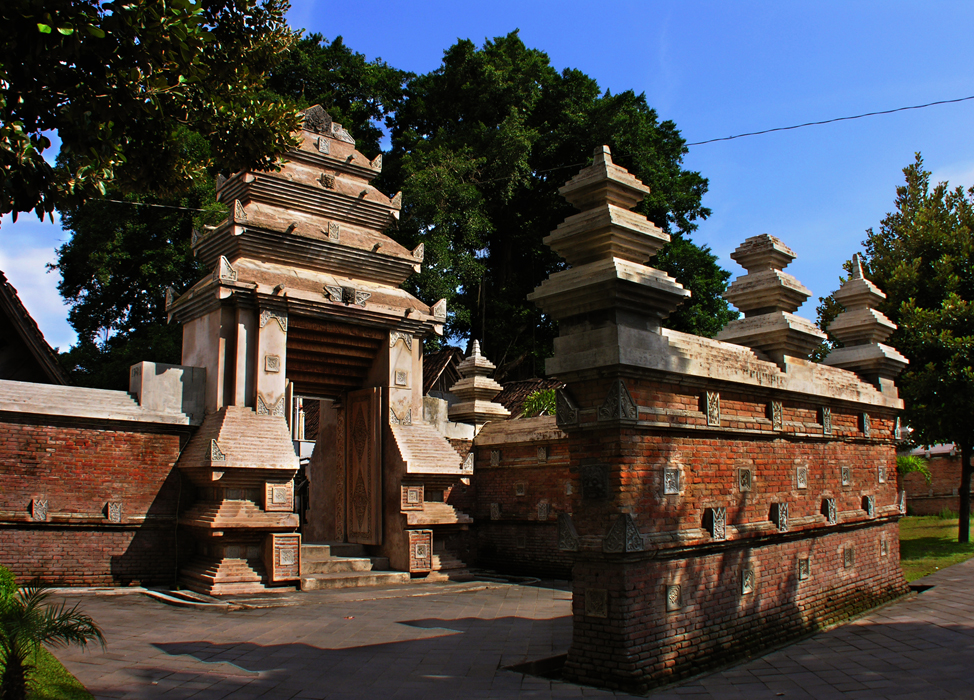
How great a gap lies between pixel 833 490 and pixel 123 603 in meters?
9.05

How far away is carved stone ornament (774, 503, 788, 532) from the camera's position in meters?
8.03

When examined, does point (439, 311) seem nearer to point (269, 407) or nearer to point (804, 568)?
point (269, 407)

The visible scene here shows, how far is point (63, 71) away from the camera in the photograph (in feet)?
21.0

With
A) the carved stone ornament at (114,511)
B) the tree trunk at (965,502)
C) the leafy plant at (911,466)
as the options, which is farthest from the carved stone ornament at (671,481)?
the leafy plant at (911,466)

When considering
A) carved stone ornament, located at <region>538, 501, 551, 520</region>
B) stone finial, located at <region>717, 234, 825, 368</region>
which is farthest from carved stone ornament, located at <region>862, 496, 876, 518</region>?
carved stone ornament, located at <region>538, 501, 551, 520</region>

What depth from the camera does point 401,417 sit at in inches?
513

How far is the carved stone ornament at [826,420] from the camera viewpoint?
9.32 m

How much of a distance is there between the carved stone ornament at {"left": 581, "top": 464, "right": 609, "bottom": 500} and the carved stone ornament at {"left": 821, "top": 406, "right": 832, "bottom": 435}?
4.27 m

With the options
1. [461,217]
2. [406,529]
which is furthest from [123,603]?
[461,217]

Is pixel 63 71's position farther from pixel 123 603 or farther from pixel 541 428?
pixel 541 428

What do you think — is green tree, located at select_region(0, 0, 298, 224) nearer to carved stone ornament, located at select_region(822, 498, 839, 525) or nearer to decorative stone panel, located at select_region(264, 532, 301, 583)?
decorative stone panel, located at select_region(264, 532, 301, 583)

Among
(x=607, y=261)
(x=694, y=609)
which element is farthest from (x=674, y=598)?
(x=607, y=261)

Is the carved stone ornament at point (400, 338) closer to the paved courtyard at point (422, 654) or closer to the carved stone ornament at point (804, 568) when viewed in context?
the paved courtyard at point (422, 654)

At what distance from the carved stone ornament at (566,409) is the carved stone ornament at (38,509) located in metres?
7.56
